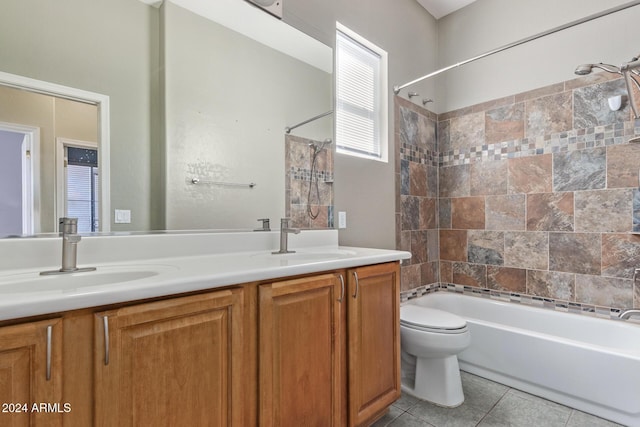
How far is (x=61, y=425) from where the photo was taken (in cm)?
72

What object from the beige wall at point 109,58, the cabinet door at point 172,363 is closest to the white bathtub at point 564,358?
the cabinet door at point 172,363

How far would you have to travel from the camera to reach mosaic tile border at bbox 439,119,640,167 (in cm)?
203

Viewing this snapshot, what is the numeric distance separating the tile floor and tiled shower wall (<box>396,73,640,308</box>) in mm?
775

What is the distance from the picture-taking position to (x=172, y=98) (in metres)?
1.46

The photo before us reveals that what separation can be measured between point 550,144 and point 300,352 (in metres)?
2.28

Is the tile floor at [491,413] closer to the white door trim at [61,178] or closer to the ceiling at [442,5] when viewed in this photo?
the white door trim at [61,178]

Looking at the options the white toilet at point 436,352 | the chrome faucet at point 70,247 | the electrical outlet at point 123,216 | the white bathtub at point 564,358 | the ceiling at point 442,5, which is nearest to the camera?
the chrome faucet at point 70,247

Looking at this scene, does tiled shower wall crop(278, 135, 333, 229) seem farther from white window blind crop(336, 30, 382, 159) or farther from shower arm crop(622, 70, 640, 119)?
shower arm crop(622, 70, 640, 119)

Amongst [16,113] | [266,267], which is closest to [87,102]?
[16,113]

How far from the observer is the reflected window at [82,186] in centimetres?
121

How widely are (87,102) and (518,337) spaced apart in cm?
254

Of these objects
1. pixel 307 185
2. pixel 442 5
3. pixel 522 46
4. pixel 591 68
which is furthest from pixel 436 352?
pixel 442 5

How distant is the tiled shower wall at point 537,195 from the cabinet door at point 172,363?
70.9 inches

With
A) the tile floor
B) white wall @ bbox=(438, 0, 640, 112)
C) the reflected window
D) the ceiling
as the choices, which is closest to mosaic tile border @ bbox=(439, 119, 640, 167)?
white wall @ bbox=(438, 0, 640, 112)
